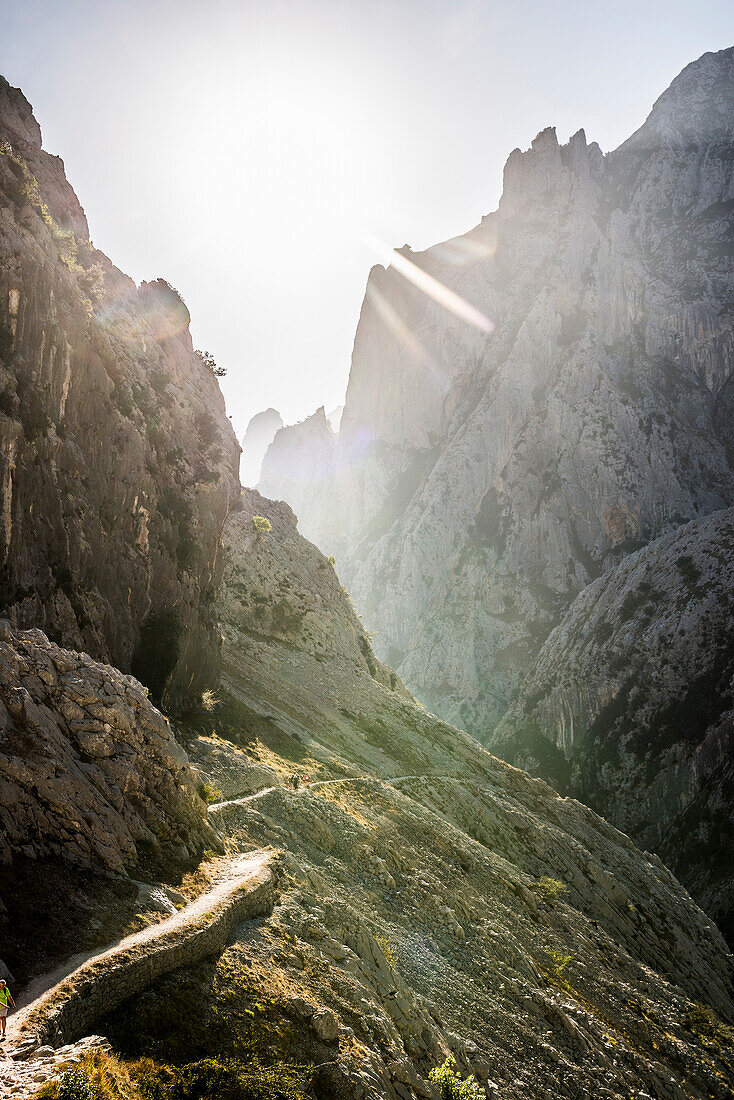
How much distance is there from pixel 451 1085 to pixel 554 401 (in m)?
131

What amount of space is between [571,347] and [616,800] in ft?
318

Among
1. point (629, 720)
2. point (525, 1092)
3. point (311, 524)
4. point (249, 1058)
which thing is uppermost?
point (311, 524)

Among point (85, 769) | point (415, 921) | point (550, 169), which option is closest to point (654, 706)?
point (415, 921)

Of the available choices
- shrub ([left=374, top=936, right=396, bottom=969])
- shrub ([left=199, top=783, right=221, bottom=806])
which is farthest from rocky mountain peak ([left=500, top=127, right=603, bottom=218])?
shrub ([left=374, top=936, right=396, bottom=969])

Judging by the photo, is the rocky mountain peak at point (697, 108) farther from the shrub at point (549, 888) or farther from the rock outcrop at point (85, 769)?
the rock outcrop at point (85, 769)

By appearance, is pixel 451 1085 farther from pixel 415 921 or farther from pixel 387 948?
pixel 415 921

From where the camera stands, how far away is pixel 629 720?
8625cm

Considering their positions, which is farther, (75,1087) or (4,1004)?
(4,1004)

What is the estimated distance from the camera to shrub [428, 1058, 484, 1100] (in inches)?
516

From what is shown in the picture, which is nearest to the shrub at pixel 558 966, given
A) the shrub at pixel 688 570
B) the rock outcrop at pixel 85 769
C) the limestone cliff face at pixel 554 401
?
the rock outcrop at pixel 85 769

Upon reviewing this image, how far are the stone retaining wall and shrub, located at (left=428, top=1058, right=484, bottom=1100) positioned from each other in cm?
547

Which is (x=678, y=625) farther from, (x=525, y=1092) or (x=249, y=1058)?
(x=249, y=1058)

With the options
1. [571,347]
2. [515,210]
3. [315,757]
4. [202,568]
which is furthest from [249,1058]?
[515,210]

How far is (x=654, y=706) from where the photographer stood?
8481 cm
